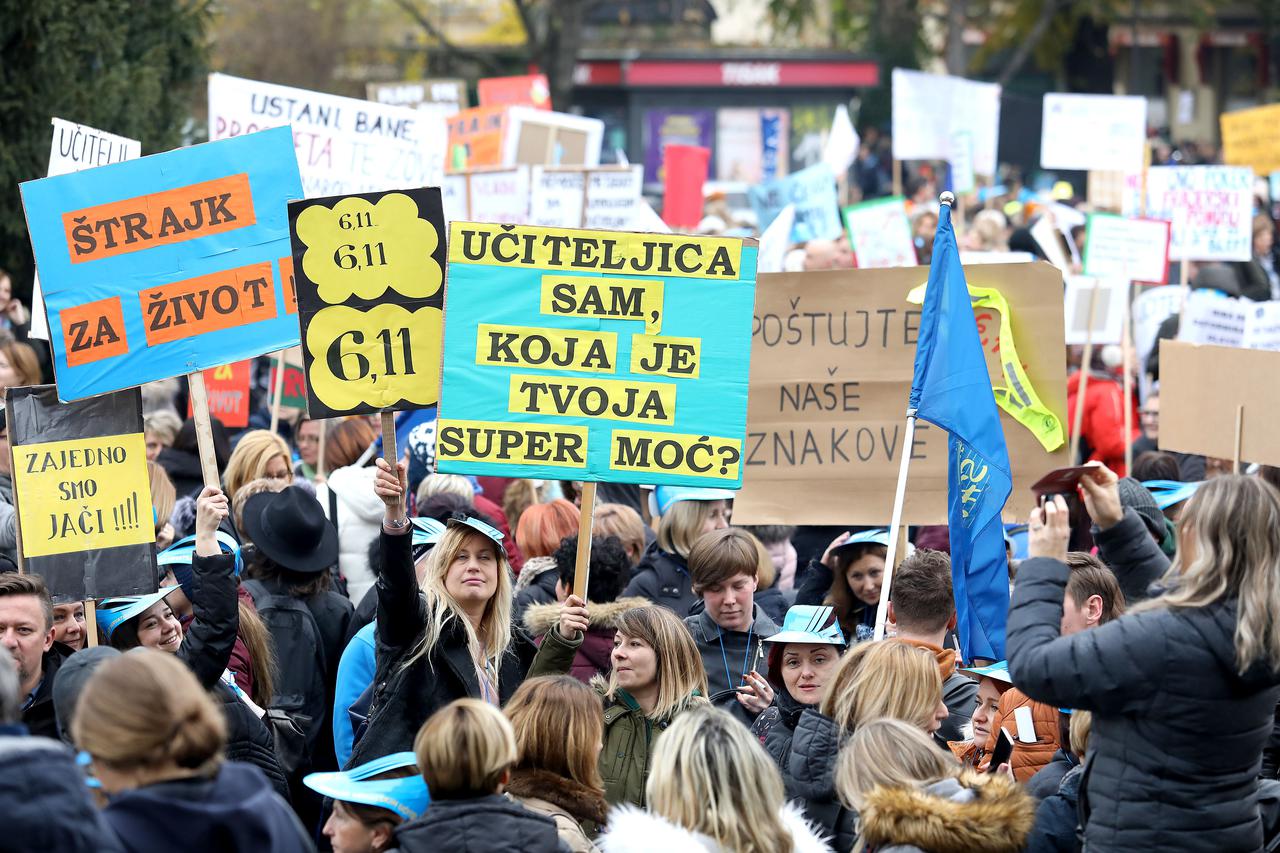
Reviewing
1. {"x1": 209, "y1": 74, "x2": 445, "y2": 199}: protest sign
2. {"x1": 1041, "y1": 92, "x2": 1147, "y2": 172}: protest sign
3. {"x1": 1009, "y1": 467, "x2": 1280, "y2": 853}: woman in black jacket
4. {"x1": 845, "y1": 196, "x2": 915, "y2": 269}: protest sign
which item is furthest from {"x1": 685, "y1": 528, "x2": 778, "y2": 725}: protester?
{"x1": 1041, "y1": 92, "x2": 1147, "y2": 172}: protest sign

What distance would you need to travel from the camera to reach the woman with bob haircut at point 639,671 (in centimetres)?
525

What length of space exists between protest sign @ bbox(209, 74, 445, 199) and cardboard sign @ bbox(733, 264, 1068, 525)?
420cm

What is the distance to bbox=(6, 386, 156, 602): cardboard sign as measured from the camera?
5676 millimetres

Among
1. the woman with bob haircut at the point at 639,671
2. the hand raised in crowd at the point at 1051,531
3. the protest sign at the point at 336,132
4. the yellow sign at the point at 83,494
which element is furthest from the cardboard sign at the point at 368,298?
the protest sign at the point at 336,132

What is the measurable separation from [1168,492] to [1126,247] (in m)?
5.37

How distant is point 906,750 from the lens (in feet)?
13.8

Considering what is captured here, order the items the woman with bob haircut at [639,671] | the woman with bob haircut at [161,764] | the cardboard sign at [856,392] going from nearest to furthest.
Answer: the woman with bob haircut at [161,764]
the woman with bob haircut at [639,671]
the cardboard sign at [856,392]

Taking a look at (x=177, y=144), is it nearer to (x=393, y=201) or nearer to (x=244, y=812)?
(x=393, y=201)

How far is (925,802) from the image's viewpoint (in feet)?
12.9

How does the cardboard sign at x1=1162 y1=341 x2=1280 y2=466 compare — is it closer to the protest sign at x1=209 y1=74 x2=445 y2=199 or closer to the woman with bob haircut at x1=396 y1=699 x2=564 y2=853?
the woman with bob haircut at x1=396 y1=699 x2=564 y2=853

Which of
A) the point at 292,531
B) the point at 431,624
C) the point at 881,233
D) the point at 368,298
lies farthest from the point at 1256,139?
the point at 431,624

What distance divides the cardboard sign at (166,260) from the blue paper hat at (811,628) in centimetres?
219

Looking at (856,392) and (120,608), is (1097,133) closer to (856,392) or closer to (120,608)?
(856,392)

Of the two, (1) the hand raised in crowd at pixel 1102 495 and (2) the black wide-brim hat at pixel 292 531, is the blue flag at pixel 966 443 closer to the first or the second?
(1) the hand raised in crowd at pixel 1102 495
